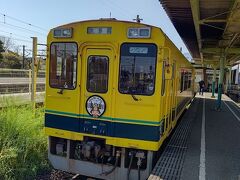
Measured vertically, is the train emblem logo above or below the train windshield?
below

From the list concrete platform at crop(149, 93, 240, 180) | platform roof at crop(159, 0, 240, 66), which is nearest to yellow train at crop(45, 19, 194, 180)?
concrete platform at crop(149, 93, 240, 180)

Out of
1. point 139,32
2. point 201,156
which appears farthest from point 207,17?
point 139,32

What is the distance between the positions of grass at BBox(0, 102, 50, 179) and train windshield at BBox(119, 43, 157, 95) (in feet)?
8.94

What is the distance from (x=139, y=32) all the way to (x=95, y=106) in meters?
1.69

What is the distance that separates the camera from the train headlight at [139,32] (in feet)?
19.2

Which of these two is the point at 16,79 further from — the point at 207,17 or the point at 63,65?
the point at 63,65

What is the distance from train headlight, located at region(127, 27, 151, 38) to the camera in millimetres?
5857

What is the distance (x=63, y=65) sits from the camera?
6.60 metres

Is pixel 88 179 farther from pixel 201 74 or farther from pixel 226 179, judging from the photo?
pixel 201 74

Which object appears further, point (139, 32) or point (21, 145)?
point (21, 145)

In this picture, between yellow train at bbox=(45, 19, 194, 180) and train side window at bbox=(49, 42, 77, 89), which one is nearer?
yellow train at bbox=(45, 19, 194, 180)

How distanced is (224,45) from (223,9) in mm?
8064

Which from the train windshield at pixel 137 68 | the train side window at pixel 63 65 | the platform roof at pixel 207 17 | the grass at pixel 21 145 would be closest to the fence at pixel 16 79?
the grass at pixel 21 145

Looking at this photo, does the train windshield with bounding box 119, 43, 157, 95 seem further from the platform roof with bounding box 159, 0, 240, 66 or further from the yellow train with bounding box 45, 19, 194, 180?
the platform roof with bounding box 159, 0, 240, 66
